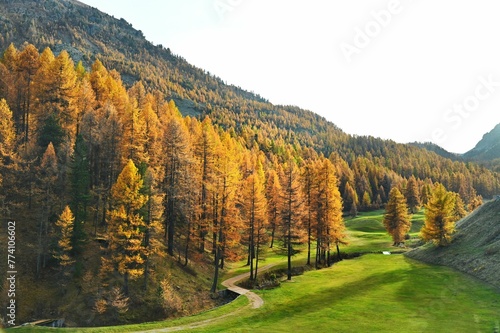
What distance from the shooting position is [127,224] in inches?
1529

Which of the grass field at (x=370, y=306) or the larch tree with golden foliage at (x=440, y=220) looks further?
the larch tree with golden foliage at (x=440, y=220)

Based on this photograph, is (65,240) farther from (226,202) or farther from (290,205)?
(290,205)

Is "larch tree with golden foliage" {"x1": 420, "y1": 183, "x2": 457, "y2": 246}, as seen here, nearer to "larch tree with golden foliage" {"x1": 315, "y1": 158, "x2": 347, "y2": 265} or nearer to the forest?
the forest

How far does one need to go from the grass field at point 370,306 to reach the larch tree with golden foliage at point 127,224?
1112 centimetres

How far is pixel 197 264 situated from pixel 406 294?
30.2 metres

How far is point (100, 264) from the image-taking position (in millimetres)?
40250

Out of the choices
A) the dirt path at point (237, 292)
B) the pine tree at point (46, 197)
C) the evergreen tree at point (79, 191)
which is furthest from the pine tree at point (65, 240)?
the dirt path at point (237, 292)

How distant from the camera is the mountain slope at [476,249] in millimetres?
37656

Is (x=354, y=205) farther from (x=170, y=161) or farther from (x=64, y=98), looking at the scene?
(x=64, y=98)

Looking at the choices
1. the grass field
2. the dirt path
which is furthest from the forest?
the grass field

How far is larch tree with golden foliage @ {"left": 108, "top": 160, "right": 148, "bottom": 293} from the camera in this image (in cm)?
3825

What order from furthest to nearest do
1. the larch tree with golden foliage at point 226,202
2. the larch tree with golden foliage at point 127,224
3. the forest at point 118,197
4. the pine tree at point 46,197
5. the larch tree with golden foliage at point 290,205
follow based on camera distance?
the larch tree with golden foliage at point 226,202, the larch tree with golden foliage at point 290,205, the pine tree at point 46,197, the forest at point 118,197, the larch tree with golden foliage at point 127,224

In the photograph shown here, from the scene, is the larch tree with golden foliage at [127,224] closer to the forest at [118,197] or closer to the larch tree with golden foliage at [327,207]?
the forest at [118,197]

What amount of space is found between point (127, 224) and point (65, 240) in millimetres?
7134
